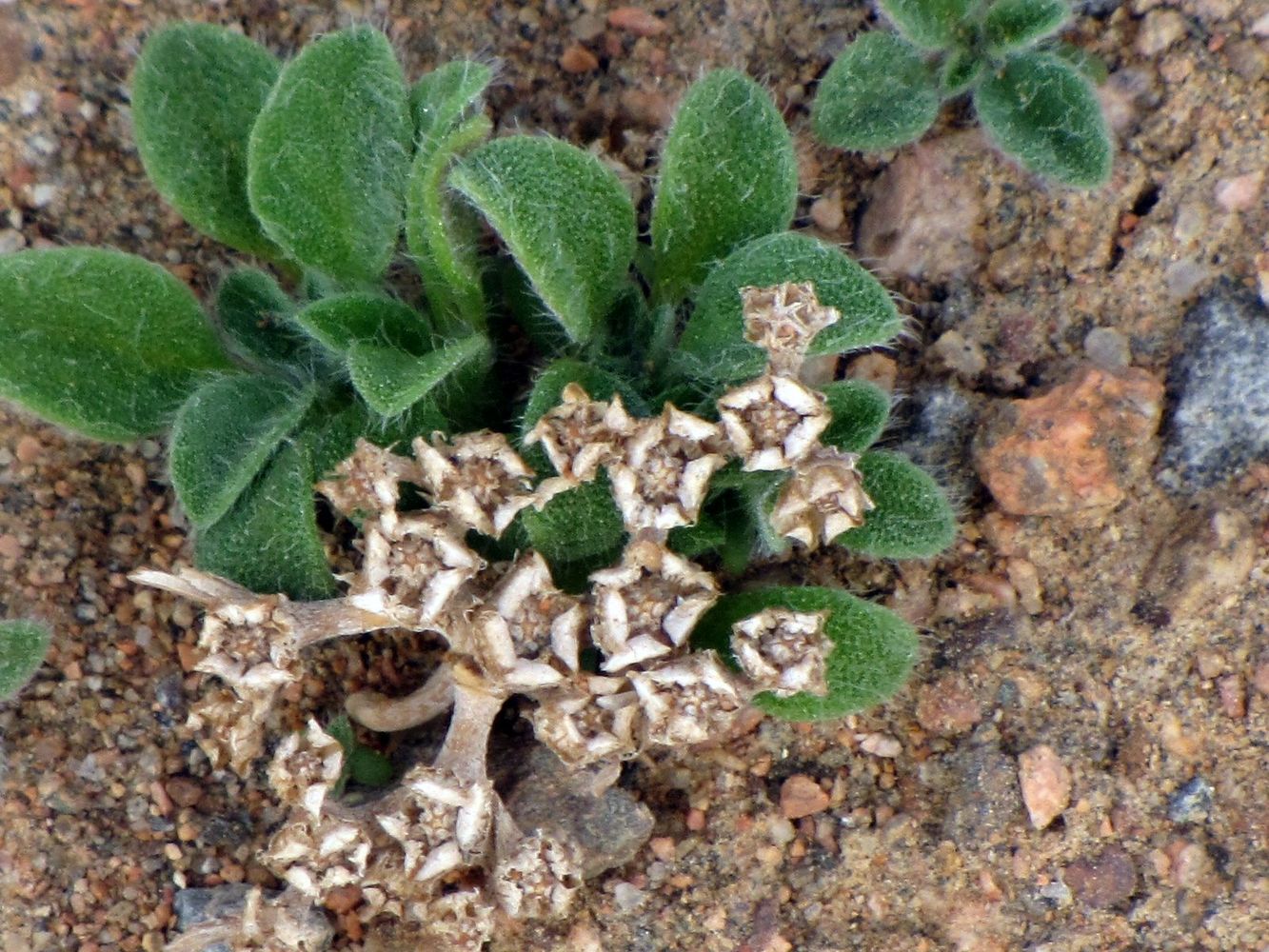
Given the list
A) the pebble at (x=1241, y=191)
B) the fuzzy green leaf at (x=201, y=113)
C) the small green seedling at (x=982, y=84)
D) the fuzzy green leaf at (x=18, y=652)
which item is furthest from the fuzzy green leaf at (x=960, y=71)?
the fuzzy green leaf at (x=18, y=652)

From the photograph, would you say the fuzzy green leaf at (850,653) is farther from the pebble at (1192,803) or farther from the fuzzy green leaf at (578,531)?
the pebble at (1192,803)

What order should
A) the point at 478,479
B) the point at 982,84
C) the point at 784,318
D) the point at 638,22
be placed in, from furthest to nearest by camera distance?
the point at 638,22 → the point at 982,84 → the point at 478,479 → the point at 784,318

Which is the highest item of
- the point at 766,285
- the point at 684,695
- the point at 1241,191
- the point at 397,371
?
the point at 1241,191

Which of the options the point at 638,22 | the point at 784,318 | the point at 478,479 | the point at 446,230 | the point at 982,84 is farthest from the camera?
the point at 638,22

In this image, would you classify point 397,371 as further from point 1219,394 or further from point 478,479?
point 1219,394

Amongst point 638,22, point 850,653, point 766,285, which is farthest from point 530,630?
point 638,22

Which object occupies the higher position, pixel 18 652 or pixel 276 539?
pixel 276 539

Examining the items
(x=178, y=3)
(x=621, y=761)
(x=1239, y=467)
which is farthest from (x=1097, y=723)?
(x=178, y=3)
